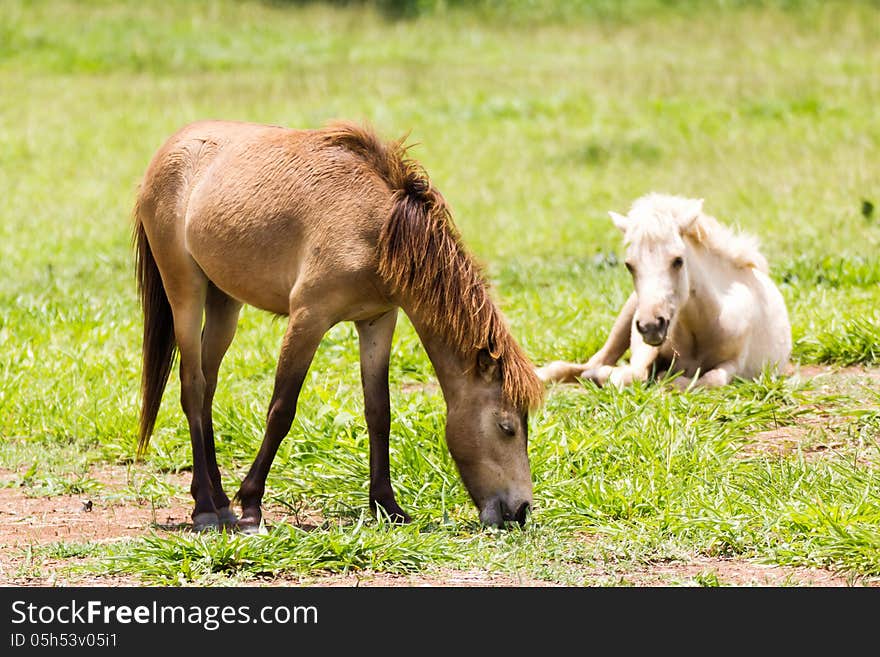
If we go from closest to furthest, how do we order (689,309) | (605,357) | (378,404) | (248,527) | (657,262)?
1. (248,527)
2. (378,404)
3. (657,262)
4. (689,309)
5. (605,357)

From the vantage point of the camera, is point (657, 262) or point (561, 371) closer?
point (657, 262)

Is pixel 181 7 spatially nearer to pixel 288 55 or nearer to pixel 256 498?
pixel 288 55

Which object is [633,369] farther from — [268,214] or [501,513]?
[268,214]

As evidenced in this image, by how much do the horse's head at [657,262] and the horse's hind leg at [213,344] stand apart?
2056mm

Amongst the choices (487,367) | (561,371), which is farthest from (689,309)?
(487,367)

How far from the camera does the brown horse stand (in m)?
4.90

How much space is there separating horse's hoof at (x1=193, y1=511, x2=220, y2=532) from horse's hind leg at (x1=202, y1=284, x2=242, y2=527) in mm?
228

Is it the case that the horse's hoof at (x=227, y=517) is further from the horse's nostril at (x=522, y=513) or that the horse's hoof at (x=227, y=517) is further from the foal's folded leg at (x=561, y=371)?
the foal's folded leg at (x=561, y=371)

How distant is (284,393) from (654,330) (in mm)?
2125

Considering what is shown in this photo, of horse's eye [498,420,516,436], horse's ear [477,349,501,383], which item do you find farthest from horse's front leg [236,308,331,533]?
horse's eye [498,420,516,436]

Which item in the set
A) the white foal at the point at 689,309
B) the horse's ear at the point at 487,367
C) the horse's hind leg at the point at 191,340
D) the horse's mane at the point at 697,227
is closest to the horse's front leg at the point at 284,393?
the horse's hind leg at the point at 191,340

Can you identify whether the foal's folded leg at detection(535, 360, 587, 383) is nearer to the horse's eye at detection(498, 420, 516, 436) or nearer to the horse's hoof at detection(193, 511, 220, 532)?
the horse's eye at detection(498, 420, 516, 436)

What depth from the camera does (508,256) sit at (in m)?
10.6
